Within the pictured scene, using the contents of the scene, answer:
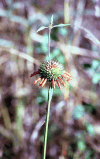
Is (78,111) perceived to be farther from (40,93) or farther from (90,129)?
(40,93)

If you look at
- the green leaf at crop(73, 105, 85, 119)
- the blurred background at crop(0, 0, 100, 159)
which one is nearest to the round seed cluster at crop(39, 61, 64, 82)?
the blurred background at crop(0, 0, 100, 159)

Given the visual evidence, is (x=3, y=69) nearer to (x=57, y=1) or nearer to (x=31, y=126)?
(x=31, y=126)

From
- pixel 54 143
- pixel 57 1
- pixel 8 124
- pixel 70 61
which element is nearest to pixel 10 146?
pixel 8 124

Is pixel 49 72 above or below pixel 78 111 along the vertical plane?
above

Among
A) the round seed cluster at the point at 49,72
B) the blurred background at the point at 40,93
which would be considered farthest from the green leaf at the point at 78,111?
the round seed cluster at the point at 49,72

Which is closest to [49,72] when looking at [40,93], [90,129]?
[40,93]

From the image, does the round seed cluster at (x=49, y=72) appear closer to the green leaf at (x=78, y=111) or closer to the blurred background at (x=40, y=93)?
the blurred background at (x=40, y=93)

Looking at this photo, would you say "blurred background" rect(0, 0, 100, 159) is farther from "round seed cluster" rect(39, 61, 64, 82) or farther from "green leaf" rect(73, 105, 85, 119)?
"round seed cluster" rect(39, 61, 64, 82)

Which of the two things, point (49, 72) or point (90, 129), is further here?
point (90, 129)

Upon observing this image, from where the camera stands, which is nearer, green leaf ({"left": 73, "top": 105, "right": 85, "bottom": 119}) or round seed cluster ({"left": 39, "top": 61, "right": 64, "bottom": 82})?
round seed cluster ({"left": 39, "top": 61, "right": 64, "bottom": 82})
